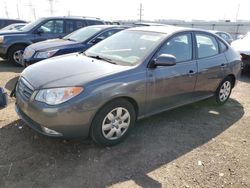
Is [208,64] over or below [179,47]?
below

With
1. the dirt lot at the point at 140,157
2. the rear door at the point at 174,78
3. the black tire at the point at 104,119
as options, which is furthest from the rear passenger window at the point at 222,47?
the black tire at the point at 104,119

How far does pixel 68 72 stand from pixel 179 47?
1909mm

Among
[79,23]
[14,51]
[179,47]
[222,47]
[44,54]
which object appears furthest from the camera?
[79,23]

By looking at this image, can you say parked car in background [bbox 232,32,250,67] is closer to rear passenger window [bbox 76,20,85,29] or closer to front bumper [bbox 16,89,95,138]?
rear passenger window [bbox 76,20,85,29]

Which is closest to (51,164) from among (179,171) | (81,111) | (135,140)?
(81,111)

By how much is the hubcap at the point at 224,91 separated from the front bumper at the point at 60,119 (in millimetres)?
3220

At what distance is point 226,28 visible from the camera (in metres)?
31.4

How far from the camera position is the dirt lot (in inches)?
116

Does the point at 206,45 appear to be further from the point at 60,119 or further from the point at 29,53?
the point at 29,53

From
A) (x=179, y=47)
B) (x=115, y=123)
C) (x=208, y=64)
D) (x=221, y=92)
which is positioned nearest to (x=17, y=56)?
(x=179, y=47)

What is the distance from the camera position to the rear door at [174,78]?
150 inches

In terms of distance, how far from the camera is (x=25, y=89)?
3.42m

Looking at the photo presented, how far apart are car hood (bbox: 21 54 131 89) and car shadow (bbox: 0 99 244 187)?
855 mm

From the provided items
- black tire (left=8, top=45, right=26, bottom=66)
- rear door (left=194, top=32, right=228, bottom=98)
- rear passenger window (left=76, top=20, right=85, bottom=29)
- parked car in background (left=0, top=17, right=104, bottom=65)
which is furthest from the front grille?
rear passenger window (left=76, top=20, right=85, bottom=29)
